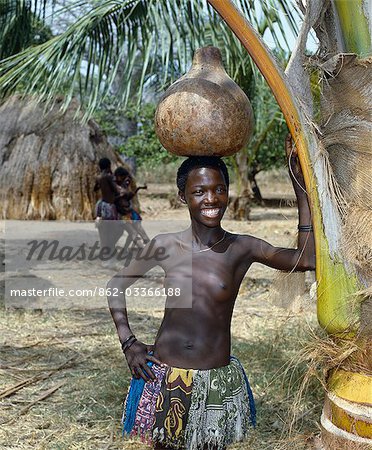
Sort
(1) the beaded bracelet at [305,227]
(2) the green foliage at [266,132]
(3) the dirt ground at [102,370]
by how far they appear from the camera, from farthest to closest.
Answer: (2) the green foliage at [266,132] < (3) the dirt ground at [102,370] < (1) the beaded bracelet at [305,227]

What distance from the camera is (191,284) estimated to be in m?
2.43

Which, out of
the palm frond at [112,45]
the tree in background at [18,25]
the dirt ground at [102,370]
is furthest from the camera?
the tree in background at [18,25]

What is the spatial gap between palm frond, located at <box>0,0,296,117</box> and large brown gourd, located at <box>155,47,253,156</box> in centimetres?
217

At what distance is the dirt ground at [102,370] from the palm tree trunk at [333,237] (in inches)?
7.7

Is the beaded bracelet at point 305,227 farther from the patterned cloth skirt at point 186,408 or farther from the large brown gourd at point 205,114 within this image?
the patterned cloth skirt at point 186,408

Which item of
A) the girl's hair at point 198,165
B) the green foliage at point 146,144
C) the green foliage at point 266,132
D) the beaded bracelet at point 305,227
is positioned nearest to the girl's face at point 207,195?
the girl's hair at point 198,165

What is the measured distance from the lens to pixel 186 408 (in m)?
2.38

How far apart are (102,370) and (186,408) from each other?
5.90ft

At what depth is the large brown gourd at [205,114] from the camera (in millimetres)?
2193

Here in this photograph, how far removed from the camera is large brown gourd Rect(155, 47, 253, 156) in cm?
219

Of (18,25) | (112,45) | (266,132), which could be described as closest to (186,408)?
(112,45)

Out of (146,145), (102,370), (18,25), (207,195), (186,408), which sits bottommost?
(102,370)

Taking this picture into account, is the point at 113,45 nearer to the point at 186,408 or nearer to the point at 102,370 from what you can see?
the point at 102,370

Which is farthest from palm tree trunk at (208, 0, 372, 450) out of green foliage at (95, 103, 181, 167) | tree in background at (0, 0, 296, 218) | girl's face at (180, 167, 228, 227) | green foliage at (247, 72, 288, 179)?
green foliage at (95, 103, 181, 167)
